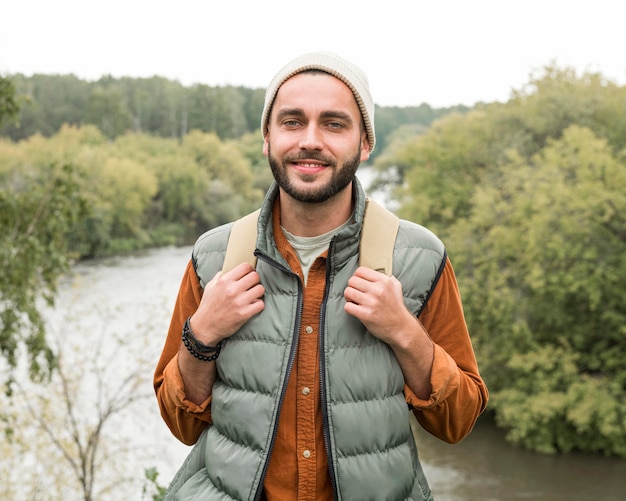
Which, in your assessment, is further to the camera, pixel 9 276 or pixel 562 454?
pixel 562 454

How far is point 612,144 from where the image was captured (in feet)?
72.5

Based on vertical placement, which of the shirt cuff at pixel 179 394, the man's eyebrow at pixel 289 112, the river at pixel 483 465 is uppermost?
the man's eyebrow at pixel 289 112

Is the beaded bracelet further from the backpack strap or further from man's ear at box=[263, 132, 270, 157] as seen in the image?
man's ear at box=[263, 132, 270, 157]

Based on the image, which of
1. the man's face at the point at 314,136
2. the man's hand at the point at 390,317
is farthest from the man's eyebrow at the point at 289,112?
the man's hand at the point at 390,317

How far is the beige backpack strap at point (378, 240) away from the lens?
170cm

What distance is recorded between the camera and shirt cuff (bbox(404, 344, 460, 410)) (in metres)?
1.64

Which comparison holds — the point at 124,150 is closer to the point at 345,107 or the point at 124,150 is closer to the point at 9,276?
the point at 9,276

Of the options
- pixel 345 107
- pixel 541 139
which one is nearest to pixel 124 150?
pixel 541 139

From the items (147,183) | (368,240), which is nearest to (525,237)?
(368,240)

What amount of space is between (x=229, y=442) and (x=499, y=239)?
18297mm

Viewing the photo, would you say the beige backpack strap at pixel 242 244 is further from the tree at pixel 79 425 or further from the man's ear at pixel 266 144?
the tree at pixel 79 425

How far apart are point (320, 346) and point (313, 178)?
406mm

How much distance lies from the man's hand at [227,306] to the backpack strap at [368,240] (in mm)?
76

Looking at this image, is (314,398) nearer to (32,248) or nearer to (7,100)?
(32,248)
